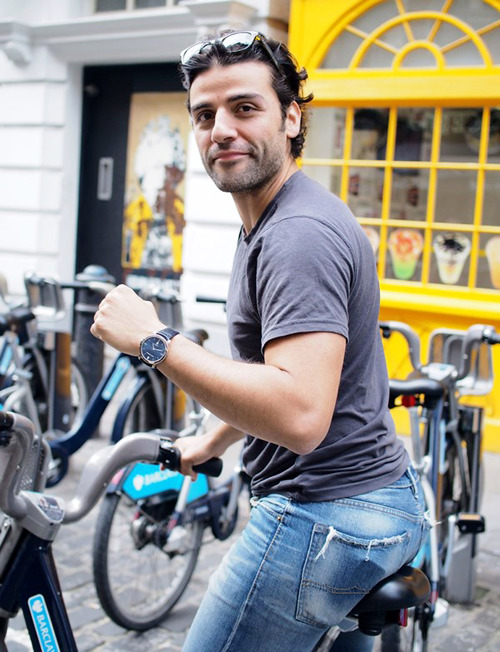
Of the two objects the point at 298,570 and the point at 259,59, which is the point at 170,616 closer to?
the point at 298,570

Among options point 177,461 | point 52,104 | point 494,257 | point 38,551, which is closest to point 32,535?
point 38,551

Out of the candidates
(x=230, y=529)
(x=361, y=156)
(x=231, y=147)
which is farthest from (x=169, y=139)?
(x=231, y=147)

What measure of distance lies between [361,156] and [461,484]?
382cm

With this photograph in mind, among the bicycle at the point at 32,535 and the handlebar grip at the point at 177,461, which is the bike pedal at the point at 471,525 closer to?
the handlebar grip at the point at 177,461

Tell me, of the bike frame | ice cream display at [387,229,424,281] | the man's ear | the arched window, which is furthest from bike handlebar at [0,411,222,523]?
ice cream display at [387,229,424,281]

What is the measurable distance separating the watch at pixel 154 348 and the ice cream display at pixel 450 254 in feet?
18.3

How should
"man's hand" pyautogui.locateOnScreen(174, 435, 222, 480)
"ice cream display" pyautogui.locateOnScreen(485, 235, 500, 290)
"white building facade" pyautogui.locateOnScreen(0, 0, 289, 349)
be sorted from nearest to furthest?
"man's hand" pyautogui.locateOnScreen(174, 435, 222, 480) < "ice cream display" pyautogui.locateOnScreen(485, 235, 500, 290) < "white building facade" pyautogui.locateOnScreen(0, 0, 289, 349)

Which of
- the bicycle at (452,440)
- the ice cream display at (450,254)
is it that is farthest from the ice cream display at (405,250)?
the bicycle at (452,440)

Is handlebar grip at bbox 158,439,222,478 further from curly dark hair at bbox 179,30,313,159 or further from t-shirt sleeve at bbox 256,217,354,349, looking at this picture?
curly dark hair at bbox 179,30,313,159

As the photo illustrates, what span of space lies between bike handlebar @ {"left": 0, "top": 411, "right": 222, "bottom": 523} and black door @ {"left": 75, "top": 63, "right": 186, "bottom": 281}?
6905mm

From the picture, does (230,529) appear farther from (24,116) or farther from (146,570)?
(24,116)

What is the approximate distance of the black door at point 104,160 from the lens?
9.03 meters

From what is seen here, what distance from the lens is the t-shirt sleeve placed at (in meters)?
1.63

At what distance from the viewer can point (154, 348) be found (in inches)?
67.1
